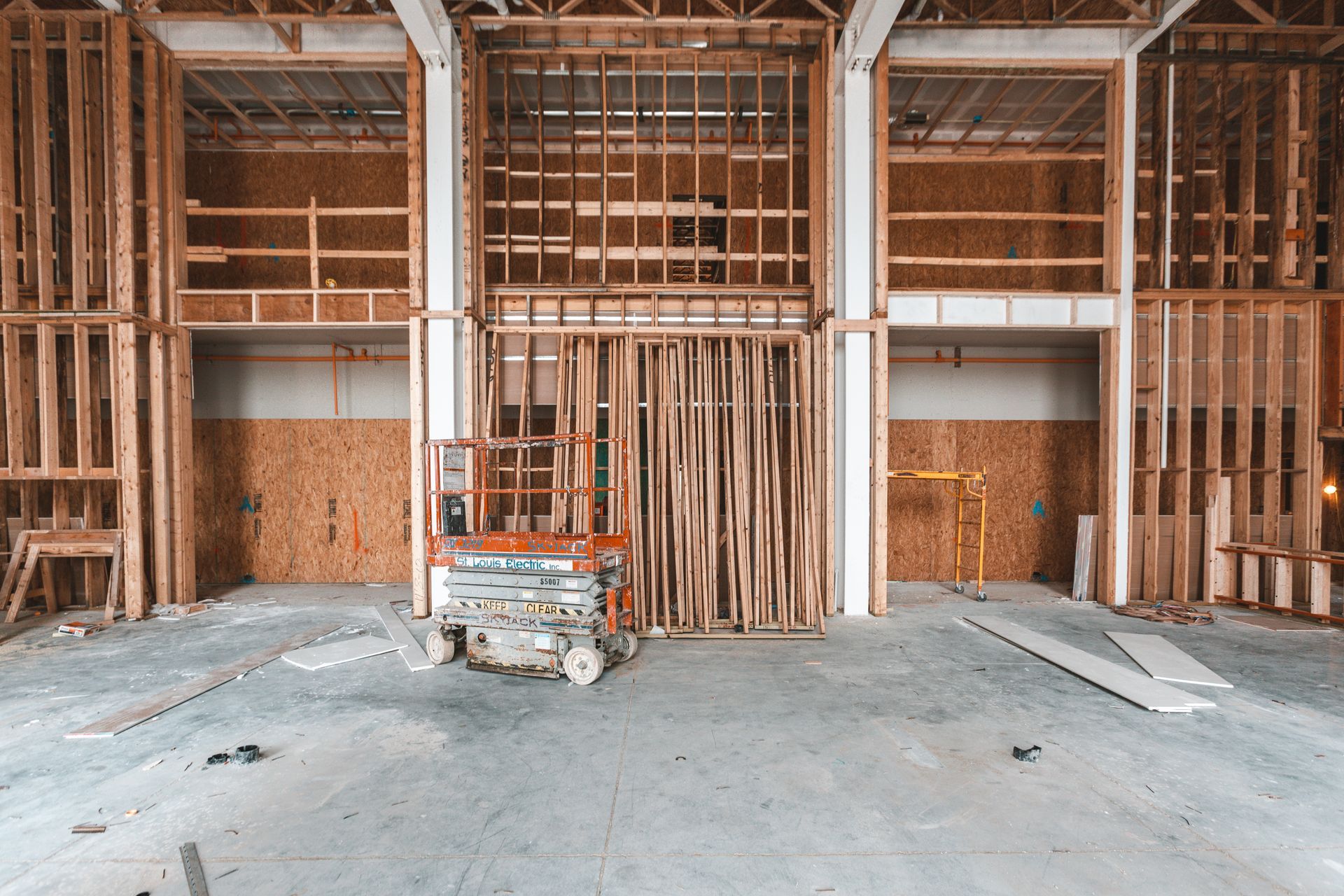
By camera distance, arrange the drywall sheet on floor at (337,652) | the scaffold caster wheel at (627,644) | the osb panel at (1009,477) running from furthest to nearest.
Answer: the osb panel at (1009,477)
the scaffold caster wheel at (627,644)
the drywall sheet on floor at (337,652)

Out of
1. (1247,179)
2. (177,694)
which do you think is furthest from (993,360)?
(177,694)

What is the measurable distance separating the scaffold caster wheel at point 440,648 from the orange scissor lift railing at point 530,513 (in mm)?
692

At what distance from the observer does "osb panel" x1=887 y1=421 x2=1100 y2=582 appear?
9617 millimetres

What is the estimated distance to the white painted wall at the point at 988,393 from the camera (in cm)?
962

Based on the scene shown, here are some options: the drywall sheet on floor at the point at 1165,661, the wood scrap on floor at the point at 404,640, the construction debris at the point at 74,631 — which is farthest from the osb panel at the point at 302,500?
the drywall sheet on floor at the point at 1165,661

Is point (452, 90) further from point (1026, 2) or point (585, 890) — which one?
point (585, 890)

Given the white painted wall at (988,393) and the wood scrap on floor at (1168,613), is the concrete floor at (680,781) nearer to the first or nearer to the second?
the wood scrap on floor at (1168,613)

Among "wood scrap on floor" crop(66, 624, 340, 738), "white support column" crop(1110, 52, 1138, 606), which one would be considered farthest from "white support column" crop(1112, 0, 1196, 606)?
"wood scrap on floor" crop(66, 624, 340, 738)

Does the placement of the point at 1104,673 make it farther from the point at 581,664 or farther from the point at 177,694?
the point at 177,694

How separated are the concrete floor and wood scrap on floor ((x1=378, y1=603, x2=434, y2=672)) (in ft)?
0.41

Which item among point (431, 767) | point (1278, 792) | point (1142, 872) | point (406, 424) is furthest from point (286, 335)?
point (1278, 792)

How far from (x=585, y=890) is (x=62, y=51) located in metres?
11.7

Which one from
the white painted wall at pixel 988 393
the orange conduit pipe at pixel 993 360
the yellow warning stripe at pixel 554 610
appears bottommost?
the yellow warning stripe at pixel 554 610

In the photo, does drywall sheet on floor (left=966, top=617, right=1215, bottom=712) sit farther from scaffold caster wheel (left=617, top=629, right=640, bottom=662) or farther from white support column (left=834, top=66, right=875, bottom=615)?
scaffold caster wheel (left=617, top=629, right=640, bottom=662)
